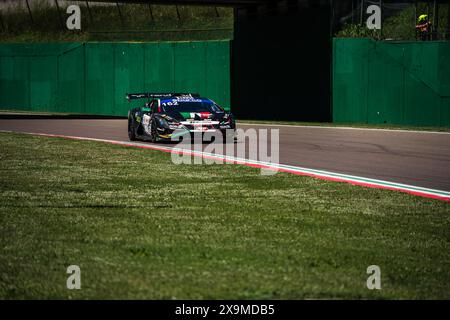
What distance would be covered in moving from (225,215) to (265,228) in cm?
95

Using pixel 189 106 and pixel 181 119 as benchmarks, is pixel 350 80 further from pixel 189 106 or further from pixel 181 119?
pixel 181 119

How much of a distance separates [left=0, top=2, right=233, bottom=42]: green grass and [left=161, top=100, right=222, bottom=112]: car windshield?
2284cm

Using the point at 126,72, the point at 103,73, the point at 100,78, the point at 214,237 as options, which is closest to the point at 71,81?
the point at 100,78

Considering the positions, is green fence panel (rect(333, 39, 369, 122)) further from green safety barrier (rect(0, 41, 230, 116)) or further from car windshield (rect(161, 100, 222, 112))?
car windshield (rect(161, 100, 222, 112))

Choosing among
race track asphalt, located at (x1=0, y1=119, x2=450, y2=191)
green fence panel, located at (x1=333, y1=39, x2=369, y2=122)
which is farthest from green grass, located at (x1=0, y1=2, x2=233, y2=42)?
race track asphalt, located at (x1=0, y1=119, x2=450, y2=191)

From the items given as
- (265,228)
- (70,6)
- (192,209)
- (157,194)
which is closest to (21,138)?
(157,194)

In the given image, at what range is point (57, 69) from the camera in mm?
45469

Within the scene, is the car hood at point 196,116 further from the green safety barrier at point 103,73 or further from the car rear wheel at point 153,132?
the green safety barrier at point 103,73

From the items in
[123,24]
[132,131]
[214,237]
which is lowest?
[214,237]

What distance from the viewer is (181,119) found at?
67.6ft

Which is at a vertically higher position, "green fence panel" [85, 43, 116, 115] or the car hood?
"green fence panel" [85, 43, 116, 115]

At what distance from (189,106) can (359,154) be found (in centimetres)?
528

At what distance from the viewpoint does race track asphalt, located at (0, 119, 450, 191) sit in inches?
557
